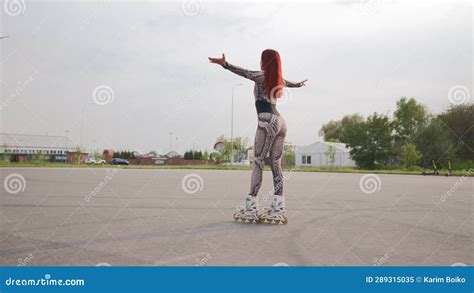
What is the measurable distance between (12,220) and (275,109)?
4.28 m

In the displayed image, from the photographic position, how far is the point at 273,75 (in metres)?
6.00

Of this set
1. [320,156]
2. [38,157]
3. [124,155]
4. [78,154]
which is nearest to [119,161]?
[124,155]

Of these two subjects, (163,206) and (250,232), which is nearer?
(250,232)

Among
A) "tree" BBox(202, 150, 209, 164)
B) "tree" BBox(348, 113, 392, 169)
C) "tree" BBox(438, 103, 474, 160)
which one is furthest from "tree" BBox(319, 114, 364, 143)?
"tree" BBox(202, 150, 209, 164)

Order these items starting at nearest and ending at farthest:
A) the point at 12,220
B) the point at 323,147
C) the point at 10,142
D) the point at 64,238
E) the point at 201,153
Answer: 1. the point at 64,238
2. the point at 12,220
3. the point at 10,142
4. the point at 201,153
5. the point at 323,147

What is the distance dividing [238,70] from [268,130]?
3.33 feet

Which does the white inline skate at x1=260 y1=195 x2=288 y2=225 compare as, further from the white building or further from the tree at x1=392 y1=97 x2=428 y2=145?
the tree at x1=392 y1=97 x2=428 y2=145

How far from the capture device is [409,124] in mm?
61156

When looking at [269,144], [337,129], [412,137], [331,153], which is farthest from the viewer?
[337,129]

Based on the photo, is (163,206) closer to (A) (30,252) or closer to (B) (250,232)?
(B) (250,232)

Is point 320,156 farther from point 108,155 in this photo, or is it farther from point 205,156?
point 108,155

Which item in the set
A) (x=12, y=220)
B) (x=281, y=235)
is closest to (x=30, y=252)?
(x=12, y=220)

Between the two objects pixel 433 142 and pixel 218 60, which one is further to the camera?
pixel 433 142
